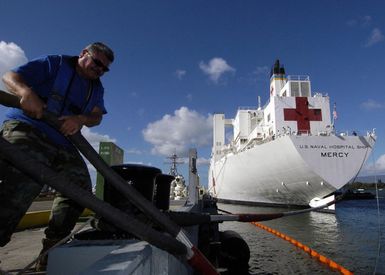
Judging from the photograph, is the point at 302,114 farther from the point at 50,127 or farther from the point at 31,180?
the point at 31,180

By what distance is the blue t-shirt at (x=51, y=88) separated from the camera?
2068mm

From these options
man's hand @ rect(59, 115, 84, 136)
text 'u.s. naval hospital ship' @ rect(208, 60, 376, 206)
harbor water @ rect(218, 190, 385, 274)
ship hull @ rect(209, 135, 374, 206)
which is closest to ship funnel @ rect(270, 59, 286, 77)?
text 'u.s. naval hospital ship' @ rect(208, 60, 376, 206)

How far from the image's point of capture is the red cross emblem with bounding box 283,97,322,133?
2417 cm

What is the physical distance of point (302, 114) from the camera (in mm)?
24625

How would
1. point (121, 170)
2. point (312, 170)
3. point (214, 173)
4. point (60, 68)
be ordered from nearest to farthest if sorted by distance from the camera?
point (60, 68) → point (121, 170) → point (312, 170) → point (214, 173)

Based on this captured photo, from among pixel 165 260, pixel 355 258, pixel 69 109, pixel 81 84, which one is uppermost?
pixel 81 84

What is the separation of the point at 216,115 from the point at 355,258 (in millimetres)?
37654

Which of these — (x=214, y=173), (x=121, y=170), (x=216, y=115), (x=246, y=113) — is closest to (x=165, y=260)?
(x=121, y=170)

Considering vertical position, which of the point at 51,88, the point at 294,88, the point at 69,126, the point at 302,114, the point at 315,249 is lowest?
the point at 315,249

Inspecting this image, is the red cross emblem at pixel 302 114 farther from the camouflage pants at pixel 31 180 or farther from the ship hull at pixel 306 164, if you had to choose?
the camouflage pants at pixel 31 180

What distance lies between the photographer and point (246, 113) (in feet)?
124

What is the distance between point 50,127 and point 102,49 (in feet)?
2.19

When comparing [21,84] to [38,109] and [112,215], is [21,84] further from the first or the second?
[112,215]

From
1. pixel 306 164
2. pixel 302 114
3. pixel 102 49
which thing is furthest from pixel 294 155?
pixel 102 49
